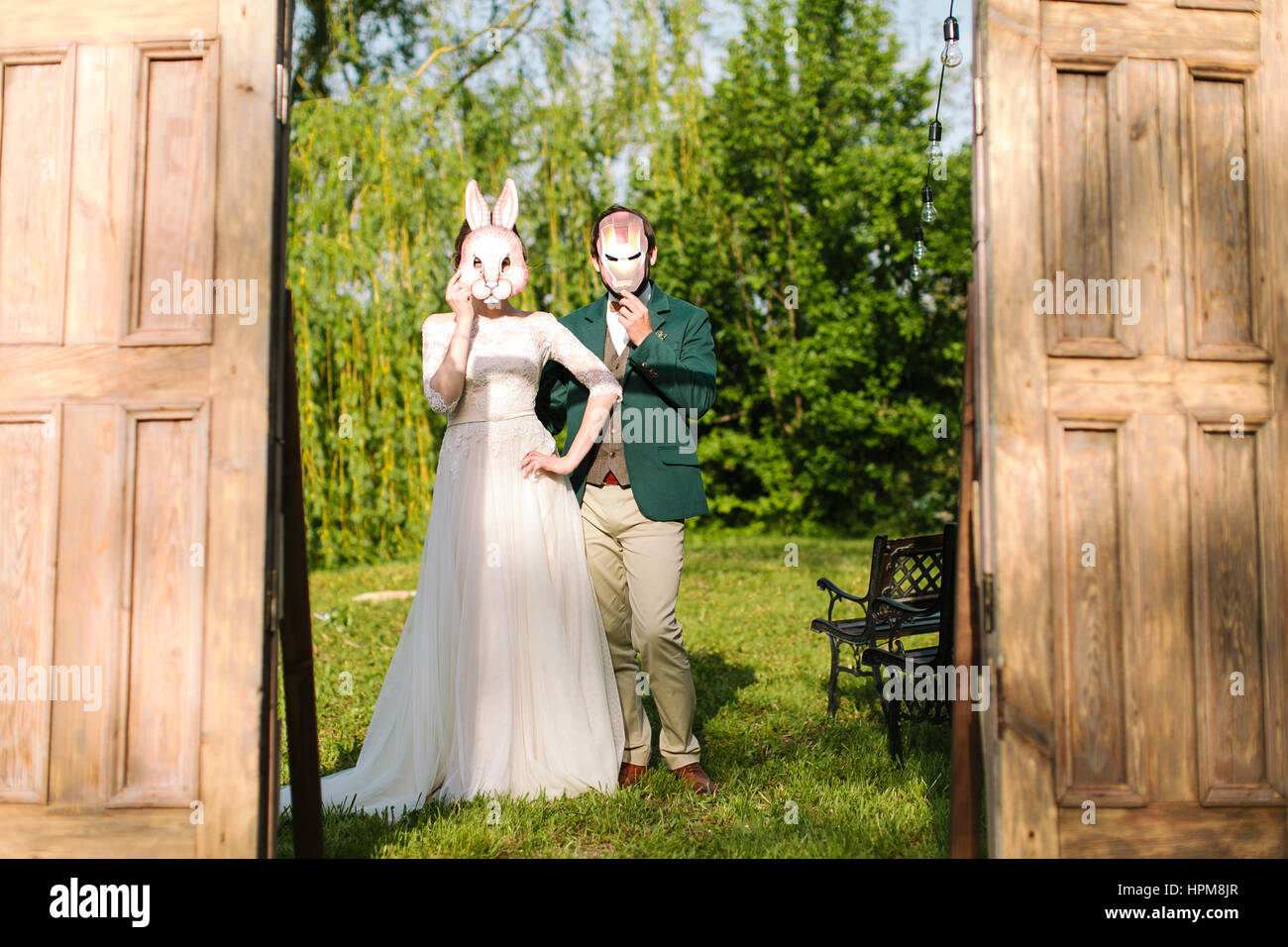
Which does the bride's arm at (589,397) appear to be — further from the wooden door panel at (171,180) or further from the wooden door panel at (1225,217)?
the wooden door panel at (1225,217)

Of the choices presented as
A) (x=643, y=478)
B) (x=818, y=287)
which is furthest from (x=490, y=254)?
(x=818, y=287)

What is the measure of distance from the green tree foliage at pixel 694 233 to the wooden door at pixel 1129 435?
321 inches

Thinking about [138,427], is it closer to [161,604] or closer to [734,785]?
[161,604]

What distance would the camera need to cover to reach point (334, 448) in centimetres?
1052

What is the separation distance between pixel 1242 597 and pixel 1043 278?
1.09 metres

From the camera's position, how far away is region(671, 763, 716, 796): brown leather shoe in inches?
168

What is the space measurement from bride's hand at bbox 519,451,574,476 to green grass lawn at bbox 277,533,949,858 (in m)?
1.28

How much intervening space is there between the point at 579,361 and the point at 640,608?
1.05m

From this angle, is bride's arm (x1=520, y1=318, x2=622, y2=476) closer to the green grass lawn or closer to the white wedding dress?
the white wedding dress

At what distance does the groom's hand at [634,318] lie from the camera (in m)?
4.18

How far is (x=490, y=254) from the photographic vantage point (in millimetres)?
4176

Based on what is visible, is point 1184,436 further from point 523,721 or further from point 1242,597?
point 523,721

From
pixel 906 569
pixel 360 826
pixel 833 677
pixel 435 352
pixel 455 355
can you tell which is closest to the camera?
pixel 360 826

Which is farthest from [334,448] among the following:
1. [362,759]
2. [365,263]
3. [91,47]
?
[91,47]
